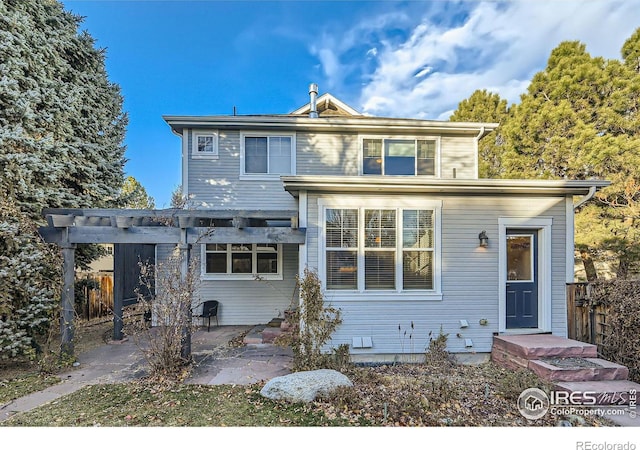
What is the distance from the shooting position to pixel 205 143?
27.9 ft

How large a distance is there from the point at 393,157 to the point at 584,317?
5.62 metres

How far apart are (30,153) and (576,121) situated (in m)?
16.6

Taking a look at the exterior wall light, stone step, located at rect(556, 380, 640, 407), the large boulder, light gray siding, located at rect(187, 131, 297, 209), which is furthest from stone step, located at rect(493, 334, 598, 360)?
light gray siding, located at rect(187, 131, 297, 209)

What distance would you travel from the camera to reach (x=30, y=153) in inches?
243

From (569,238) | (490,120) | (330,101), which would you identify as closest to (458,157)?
(569,238)

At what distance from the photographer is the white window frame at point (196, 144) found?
847 centimetres

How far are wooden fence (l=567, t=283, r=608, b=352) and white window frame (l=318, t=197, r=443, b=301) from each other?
268 cm

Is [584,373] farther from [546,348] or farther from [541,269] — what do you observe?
[541,269]

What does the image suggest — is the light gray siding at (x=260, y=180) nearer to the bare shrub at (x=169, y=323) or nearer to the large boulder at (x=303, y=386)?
the bare shrub at (x=169, y=323)

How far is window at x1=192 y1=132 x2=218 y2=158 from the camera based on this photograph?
8.48m

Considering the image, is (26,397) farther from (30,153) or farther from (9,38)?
(9,38)

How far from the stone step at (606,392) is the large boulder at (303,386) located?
121 inches

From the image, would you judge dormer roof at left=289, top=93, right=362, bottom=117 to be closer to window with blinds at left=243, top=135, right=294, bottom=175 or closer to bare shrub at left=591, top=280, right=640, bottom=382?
window with blinds at left=243, top=135, right=294, bottom=175
